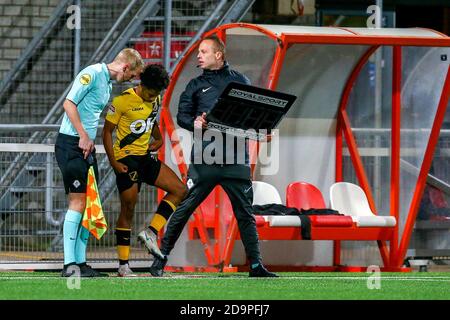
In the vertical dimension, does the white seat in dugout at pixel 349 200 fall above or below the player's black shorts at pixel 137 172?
below

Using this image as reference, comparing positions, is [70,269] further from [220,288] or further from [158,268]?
[220,288]

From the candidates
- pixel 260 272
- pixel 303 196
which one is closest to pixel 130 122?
pixel 260 272

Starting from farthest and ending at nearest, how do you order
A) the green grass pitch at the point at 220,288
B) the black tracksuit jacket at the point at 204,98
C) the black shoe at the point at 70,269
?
the black tracksuit jacket at the point at 204,98 < the black shoe at the point at 70,269 < the green grass pitch at the point at 220,288

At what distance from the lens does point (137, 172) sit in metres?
12.0

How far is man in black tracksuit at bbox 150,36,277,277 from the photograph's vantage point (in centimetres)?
1175

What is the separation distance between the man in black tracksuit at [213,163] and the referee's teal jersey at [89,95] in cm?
67

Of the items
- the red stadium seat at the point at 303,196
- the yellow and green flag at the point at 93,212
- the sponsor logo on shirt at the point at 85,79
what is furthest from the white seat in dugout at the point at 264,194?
the sponsor logo on shirt at the point at 85,79

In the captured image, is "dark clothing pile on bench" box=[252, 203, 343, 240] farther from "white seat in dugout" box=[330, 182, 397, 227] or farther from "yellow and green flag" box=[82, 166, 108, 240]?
"yellow and green flag" box=[82, 166, 108, 240]

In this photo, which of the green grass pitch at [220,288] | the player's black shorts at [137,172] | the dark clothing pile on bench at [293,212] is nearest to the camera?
the green grass pitch at [220,288]

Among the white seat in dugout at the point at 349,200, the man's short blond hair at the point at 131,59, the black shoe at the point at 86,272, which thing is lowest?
the black shoe at the point at 86,272

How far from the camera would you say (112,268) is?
1412cm

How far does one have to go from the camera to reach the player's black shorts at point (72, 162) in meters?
11.5

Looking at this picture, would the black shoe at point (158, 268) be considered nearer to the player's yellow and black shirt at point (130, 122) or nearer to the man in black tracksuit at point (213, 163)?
the man in black tracksuit at point (213, 163)

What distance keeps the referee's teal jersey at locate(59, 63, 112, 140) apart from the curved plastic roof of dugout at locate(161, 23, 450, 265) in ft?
7.74
